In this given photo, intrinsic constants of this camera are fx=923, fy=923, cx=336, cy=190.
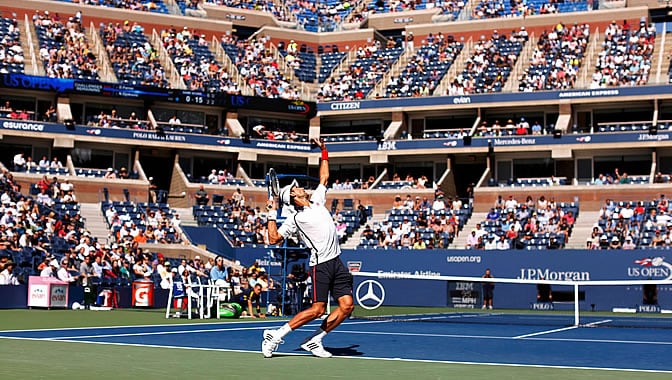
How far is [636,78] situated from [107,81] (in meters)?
30.7

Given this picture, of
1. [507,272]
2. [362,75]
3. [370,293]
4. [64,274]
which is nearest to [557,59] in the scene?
[362,75]

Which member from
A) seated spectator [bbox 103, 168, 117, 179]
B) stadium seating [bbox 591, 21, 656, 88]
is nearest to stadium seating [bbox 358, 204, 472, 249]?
stadium seating [bbox 591, 21, 656, 88]

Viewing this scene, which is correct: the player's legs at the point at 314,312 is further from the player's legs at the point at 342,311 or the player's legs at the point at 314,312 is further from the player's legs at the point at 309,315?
the player's legs at the point at 342,311

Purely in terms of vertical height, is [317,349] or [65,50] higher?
[65,50]

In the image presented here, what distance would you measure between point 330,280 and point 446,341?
442 cm

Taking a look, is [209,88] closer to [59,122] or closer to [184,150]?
[184,150]

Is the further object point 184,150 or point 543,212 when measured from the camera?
point 184,150

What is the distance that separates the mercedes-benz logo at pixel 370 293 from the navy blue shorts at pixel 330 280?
2159 cm

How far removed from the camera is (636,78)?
53.0m

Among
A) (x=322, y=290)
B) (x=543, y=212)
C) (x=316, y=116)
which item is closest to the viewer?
(x=322, y=290)

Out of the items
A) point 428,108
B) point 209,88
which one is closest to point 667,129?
point 428,108

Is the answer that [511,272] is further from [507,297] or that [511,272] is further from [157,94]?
[157,94]

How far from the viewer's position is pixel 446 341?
15.6 metres

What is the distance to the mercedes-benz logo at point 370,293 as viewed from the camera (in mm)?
34438
